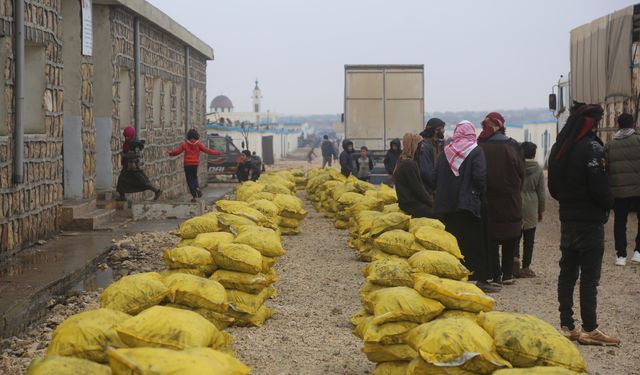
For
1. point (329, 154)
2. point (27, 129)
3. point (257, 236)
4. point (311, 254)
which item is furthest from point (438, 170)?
point (329, 154)

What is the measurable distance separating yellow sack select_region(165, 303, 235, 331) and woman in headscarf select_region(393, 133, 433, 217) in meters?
3.28

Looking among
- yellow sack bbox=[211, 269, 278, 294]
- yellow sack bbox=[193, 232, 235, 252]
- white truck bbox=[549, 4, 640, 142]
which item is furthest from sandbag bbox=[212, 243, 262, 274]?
white truck bbox=[549, 4, 640, 142]

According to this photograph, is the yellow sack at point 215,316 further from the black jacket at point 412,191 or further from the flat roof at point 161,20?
the flat roof at point 161,20

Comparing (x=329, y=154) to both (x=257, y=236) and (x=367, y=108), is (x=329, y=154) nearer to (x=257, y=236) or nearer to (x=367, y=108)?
(x=367, y=108)

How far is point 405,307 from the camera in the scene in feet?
18.3

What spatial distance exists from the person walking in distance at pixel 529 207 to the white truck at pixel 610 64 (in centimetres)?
531

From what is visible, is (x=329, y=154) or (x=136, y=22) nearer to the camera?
(x=136, y=22)

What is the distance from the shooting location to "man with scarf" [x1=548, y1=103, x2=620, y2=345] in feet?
21.0

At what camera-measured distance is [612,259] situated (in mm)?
10781

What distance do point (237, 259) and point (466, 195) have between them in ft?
7.06

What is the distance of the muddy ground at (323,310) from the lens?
6.04 meters

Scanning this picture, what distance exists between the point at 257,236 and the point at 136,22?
9.22m

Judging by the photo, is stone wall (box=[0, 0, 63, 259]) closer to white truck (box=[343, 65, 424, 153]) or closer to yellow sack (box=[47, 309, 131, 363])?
yellow sack (box=[47, 309, 131, 363])

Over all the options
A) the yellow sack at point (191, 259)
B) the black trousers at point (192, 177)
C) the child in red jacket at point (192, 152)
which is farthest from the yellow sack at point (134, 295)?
the black trousers at point (192, 177)
